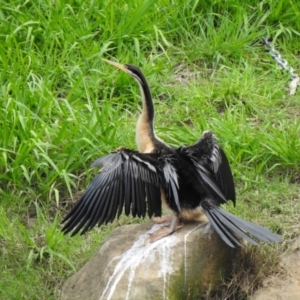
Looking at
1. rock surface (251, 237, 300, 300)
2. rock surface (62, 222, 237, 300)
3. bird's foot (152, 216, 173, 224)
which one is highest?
bird's foot (152, 216, 173, 224)

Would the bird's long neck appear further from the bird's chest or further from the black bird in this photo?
the black bird

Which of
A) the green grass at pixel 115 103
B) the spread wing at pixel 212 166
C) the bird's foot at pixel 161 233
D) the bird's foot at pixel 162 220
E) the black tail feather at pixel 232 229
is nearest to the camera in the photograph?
Answer: the black tail feather at pixel 232 229

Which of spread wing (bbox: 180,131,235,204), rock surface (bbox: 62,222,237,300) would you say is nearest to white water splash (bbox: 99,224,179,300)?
rock surface (bbox: 62,222,237,300)

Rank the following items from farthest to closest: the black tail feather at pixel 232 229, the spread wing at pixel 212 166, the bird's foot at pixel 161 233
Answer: the spread wing at pixel 212 166 → the bird's foot at pixel 161 233 → the black tail feather at pixel 232 229

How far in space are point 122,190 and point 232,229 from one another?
0.60 meters

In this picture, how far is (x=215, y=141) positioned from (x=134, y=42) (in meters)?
2.05

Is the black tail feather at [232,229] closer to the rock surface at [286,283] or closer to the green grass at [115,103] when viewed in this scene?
the rock surface at [286,283]

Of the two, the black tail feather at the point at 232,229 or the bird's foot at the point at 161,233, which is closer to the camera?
the black tail feather at the point at 232,229

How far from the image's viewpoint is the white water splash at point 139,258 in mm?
4391

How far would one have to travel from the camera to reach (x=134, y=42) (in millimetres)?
6699

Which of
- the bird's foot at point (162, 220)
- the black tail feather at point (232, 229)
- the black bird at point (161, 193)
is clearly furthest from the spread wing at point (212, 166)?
the bird's foot at point (162, 220)

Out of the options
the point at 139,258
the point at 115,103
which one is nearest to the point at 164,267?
the point at 139,258

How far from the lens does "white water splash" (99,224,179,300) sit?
4391 millimetres

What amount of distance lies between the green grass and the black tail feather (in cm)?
37
